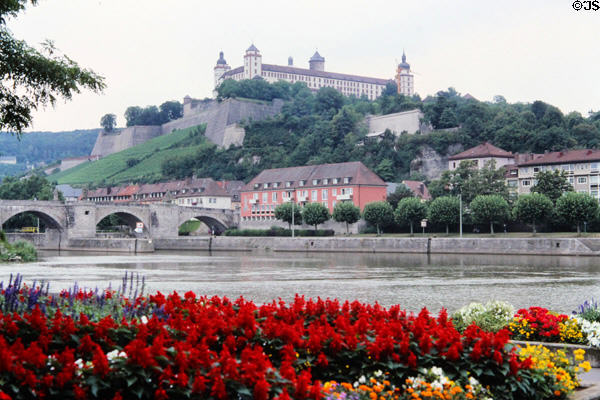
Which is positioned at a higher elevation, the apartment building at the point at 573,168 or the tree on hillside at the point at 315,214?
the apartment building at the point at 573,168

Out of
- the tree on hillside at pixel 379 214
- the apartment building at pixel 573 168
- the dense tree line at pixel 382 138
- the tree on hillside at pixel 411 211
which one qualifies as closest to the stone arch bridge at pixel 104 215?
the tree on hillside at pixel 379 214

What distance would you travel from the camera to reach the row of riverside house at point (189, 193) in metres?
118

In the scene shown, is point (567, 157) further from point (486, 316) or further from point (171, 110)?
point (171, 110)

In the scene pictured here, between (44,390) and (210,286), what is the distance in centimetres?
→ 2368

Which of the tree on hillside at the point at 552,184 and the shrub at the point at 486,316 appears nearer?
the shrub at the point at 486,316

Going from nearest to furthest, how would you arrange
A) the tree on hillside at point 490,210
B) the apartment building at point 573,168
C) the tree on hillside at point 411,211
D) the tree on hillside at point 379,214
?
the tree on hillside at point 490,210, the tree on hillside at point 411,211, the tree on hillside at point 379,214, the apartment building at point 573,168

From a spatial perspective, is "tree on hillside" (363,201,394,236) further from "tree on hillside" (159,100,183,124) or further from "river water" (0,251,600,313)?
"tree on hillside" (159,100,183,124)

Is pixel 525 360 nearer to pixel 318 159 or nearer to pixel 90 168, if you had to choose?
pixel 318 159

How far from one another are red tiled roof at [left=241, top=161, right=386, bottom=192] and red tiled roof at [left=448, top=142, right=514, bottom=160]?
17.9m

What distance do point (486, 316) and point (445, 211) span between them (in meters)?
58.7

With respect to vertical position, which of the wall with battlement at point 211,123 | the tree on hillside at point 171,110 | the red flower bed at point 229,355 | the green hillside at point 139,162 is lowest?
the red flower bed at point 229,355

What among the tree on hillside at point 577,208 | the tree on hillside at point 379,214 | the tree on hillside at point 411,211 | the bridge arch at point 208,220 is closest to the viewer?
the tree on hillside at point 577,208

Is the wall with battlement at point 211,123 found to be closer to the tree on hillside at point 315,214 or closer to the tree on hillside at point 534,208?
the tree on hillside at point 315,214

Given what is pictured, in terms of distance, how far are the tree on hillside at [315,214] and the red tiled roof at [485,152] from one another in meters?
31.1
